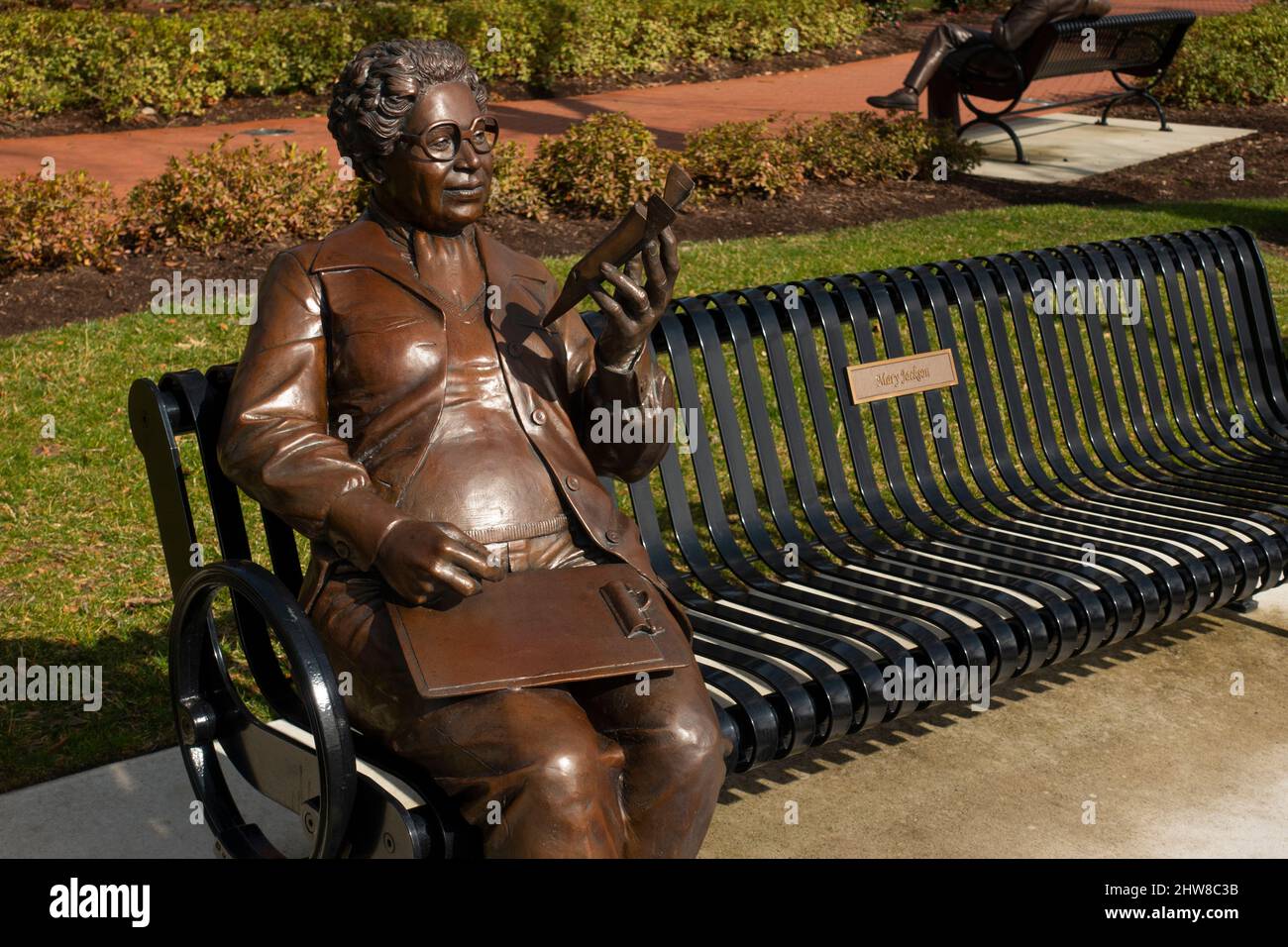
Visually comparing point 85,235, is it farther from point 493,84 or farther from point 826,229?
point 493,84

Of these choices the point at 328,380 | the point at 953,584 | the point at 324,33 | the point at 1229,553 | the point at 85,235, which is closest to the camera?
the point at 328,380

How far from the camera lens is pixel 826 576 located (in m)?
4.35

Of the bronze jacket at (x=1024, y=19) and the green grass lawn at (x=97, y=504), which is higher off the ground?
the bronze jacket at (x=1024, y=19)

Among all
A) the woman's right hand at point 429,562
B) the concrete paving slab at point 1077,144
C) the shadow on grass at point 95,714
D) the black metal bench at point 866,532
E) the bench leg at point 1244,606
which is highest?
the concrete paving slab at point 1077,144

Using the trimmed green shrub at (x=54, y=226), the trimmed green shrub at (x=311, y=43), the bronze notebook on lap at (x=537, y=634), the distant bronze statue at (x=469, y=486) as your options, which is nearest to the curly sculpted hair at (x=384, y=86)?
the distant bronze statue at (x=469, y=486)

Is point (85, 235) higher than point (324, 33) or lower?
lower

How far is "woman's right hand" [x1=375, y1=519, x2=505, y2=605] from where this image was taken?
2793 millimetres

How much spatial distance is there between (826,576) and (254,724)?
1.74 metres

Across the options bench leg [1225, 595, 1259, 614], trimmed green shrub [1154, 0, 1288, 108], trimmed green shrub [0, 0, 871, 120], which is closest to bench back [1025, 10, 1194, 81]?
trimmed green shrub [1154, 0, 1288, 108]

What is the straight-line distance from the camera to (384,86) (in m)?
3.09

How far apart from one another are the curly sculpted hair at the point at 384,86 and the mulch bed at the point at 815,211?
Answer: 4727 mm

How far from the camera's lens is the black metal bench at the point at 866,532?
3.29 metres

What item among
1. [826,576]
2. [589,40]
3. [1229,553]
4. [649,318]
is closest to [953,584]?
[826,576]

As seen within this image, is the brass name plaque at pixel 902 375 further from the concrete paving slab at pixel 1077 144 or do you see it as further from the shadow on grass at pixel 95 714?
the concrete paving slab at pixel 1077 144
